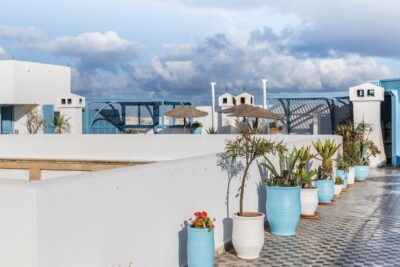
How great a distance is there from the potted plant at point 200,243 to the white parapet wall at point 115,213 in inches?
8.2

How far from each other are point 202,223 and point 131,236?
1.10 meters

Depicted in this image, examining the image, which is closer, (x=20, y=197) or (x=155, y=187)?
(x=20, y=197)

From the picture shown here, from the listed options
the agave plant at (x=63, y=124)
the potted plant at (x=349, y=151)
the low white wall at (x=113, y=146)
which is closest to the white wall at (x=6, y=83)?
the agave plant at (x=63, y=124)

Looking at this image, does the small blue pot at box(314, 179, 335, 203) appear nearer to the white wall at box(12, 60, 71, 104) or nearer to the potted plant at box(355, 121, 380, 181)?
the potted plant at box(355, 121, 380, 181)

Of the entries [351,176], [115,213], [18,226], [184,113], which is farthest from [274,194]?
[184,113]

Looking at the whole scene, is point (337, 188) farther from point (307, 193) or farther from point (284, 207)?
point (284, 207)

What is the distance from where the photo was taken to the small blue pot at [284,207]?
7.97 m

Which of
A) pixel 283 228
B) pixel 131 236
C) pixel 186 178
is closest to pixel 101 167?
pixel 283 228

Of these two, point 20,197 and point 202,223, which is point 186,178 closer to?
point 202,223

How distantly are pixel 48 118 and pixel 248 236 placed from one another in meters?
26.2

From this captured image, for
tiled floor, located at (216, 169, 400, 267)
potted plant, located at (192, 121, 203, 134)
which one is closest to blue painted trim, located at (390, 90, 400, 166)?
tiled floor, located at (216, 169, 400, 267)

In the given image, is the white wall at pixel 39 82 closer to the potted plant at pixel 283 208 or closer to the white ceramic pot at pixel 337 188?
the white ceramic pot at pixel 337 188

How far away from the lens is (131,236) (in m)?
5.15

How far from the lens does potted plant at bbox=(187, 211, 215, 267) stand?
5941 mm
